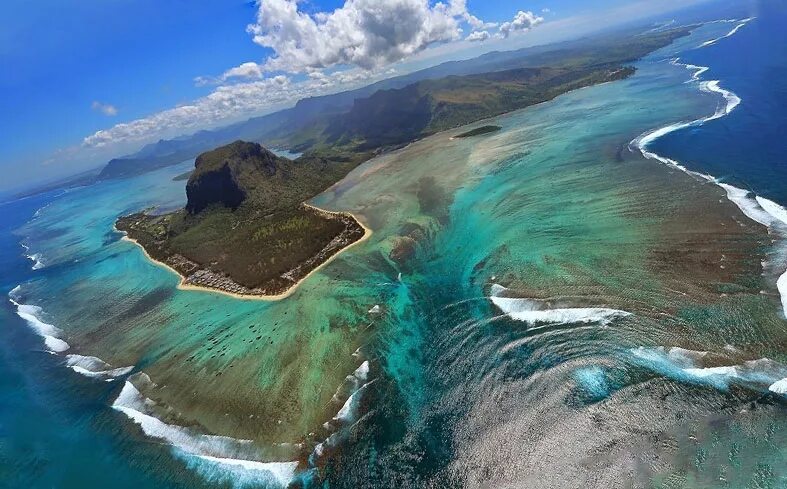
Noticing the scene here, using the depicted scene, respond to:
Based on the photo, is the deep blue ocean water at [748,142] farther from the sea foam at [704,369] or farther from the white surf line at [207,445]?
the white surf line at [207,445]

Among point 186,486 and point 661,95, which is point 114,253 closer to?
point 186,486

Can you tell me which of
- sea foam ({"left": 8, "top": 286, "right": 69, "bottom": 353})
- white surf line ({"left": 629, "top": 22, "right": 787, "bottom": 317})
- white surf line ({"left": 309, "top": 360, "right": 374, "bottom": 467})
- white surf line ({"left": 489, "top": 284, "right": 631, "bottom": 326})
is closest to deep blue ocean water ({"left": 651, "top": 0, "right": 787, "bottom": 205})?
white surf line ({"left": 629, "top": 22, "right": 787, "bottom": 317})

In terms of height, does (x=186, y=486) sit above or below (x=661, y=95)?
below

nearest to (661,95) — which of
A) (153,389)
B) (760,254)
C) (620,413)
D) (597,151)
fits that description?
(597,151)

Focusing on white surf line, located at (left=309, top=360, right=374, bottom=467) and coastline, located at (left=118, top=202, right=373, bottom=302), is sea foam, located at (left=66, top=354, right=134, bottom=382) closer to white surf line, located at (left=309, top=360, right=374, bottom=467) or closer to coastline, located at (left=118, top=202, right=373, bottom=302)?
coastline, located at (left=118, top=202, right=373, bottom=302)

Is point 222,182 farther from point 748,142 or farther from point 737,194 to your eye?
point 748,142

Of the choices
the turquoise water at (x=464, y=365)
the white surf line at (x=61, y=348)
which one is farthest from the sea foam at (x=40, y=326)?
the turquoise water at (x=464, y=365)
